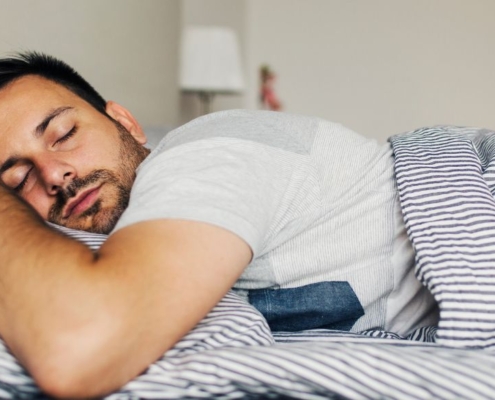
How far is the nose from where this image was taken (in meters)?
0.88

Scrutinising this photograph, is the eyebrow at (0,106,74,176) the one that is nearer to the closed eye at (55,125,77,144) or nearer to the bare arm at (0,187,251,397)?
the closed eye at (55,125,77,144)

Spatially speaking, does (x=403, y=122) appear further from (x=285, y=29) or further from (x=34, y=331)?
(x=34, y=331)

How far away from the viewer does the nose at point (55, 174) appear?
88 cm

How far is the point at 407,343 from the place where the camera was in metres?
0.69

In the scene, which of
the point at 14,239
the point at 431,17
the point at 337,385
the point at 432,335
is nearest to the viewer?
the point at 337,385

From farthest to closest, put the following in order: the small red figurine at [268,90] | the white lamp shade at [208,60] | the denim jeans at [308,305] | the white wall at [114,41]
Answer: the small red figurine at [268,90], the white lamp shade at [208,60], the white wall at [114,41], the denim jeans at [308,305]

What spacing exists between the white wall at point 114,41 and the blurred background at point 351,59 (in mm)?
20

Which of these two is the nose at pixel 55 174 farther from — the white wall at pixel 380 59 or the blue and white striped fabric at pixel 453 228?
the white wall at pixel 380 59

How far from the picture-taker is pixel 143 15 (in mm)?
2201

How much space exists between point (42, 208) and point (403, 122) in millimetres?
2763

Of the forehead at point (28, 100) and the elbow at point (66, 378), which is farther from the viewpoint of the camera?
the forehead at point (28, 100)

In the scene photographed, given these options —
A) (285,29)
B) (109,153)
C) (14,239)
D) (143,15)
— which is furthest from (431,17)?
(14,239)

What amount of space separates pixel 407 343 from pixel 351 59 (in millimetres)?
2952

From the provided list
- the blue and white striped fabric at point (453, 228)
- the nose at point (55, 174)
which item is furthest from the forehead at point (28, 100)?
the blue and white striped fabric at point (453, 228)
